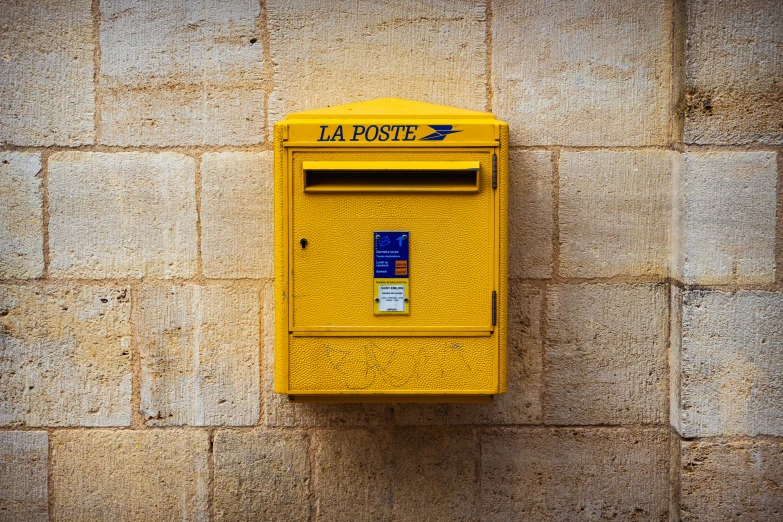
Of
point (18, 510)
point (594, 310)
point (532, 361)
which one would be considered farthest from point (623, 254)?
point (18, 510)

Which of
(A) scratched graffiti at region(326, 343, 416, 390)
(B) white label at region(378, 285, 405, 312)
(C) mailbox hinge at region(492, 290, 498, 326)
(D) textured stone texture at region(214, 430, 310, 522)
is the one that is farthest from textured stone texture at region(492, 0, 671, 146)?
(D) textured stone texture at region(214, 430, 310, 522)

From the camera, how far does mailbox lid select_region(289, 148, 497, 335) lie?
2588 millimetres

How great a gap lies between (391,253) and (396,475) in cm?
113

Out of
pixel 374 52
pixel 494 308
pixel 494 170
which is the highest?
pixel 374 52

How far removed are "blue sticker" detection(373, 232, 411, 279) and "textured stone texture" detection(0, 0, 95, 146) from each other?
144 cm

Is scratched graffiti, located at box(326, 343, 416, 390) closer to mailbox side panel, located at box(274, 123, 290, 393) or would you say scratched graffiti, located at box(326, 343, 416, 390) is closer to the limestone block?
mailbox side panel, located at box(274, 123, 290, 393)

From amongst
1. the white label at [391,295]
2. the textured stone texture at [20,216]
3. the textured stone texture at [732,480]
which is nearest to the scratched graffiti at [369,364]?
the white label at [391,295]

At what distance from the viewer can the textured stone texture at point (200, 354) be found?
315 cm

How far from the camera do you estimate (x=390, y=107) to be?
9.13 ft

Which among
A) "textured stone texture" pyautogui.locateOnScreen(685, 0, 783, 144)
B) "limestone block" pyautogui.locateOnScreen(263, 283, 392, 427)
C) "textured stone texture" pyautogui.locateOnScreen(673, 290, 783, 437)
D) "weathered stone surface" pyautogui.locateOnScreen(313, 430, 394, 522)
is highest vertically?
"textured stone texture" pyautogui.locateOnScreen(685, 0, 783, 144)

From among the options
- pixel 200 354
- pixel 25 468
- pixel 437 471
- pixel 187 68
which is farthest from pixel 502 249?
pixel 25 468

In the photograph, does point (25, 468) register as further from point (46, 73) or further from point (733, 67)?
point (733, 67)

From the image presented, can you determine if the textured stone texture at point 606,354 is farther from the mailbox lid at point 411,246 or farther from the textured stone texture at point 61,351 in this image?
the textured stone texture at point 61,351

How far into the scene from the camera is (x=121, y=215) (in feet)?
10.3
